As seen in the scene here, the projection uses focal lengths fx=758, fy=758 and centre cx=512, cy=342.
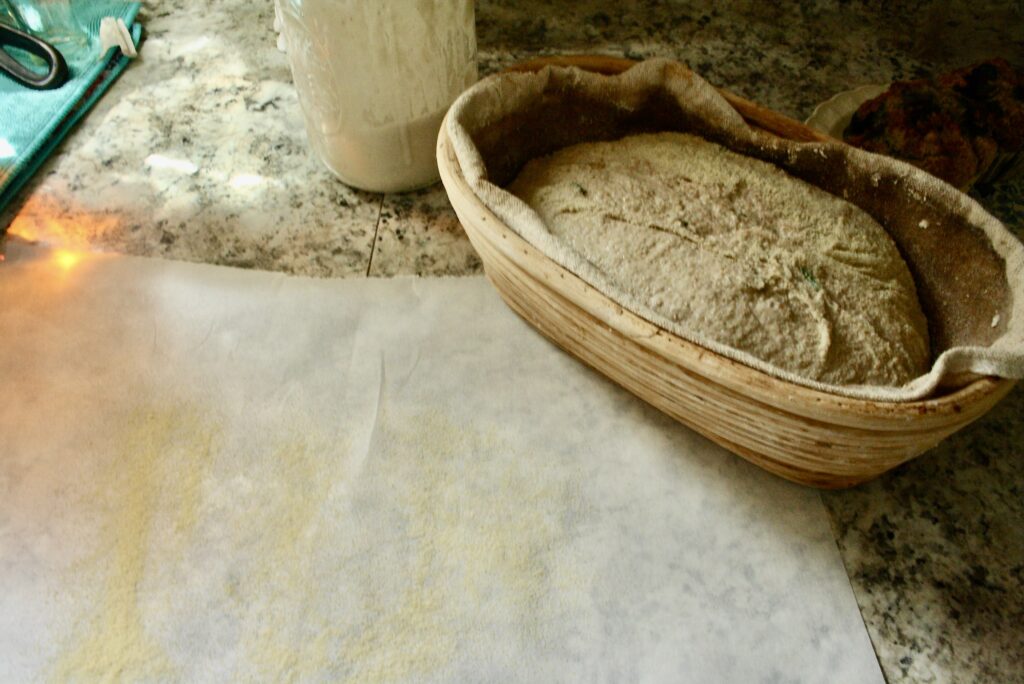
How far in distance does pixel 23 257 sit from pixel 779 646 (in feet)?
2.61

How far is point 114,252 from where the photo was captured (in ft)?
2.59

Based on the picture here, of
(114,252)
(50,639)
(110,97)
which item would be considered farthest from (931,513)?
(110,97)

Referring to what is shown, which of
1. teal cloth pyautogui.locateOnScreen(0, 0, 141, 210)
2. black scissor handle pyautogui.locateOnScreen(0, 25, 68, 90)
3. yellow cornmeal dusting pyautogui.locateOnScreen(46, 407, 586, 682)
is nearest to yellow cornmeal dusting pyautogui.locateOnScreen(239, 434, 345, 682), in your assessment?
yellow cornmeal dusting pyautogui.locateOnScreen(46, 407, 586, 682)

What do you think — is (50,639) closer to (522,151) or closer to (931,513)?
(522,151)

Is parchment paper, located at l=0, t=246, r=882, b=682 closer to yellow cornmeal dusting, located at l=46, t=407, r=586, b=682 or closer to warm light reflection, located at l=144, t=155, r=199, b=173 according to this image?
yellow cornmeal dusting, located at l=46, t=407, r=586, b=682

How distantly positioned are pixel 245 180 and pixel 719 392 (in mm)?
608

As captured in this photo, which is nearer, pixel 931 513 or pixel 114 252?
pixel 931 513

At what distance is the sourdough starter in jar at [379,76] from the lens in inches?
26.8

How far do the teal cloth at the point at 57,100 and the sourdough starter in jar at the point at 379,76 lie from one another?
32 cm

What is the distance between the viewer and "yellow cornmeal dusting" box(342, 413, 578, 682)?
0.54 m

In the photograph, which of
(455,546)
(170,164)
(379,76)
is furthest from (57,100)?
(455,546)

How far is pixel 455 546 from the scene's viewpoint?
590 millimetres

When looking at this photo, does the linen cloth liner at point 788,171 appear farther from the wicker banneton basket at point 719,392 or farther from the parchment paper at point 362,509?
the parchment paper at point 362,509

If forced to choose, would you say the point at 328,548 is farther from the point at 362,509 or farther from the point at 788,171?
the point at 788,171
